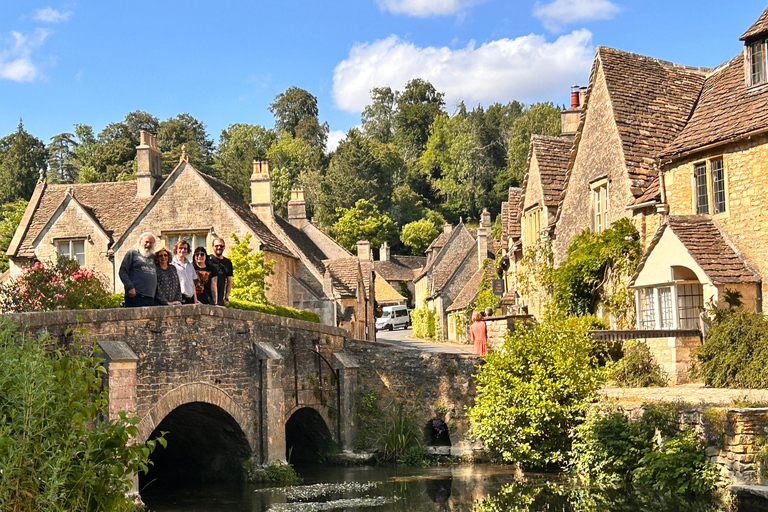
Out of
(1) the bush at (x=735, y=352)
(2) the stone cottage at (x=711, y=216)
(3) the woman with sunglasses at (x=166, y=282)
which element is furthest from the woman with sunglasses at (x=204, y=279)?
(1) the bush at (x=735, y=352)

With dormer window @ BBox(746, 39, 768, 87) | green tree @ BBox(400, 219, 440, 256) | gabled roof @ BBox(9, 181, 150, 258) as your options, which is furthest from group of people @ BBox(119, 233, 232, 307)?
green tree @ BBox(400, 219, 440, 256)

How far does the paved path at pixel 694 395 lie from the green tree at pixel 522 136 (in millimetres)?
71554

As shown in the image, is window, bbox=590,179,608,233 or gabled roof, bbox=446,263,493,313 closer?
window, bbox=590,179,608,233

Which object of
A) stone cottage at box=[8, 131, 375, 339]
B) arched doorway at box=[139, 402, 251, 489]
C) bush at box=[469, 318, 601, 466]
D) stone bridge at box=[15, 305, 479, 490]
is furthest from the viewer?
stone cottage at box=[8, 131, 375, 339]

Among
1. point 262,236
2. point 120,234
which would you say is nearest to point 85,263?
point 120,234

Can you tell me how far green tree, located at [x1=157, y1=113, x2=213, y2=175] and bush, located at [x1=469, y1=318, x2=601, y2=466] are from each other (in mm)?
64536

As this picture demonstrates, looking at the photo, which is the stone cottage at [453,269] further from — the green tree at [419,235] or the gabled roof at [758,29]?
the gabled roof at [758,29]

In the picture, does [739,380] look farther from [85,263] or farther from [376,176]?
[376,176]

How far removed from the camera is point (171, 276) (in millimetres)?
16203

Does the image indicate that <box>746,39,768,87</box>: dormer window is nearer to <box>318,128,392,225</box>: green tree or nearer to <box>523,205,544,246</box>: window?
<box>523,205,544,246</box>: window

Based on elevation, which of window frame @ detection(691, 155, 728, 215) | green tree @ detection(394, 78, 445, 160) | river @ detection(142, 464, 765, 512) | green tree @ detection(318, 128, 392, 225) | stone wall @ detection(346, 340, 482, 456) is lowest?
river @ detection(142, 464, 765, 512)

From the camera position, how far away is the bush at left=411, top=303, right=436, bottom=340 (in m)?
59.1

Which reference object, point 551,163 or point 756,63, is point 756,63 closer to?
point 756,63

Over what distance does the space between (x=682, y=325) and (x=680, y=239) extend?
1901mm
